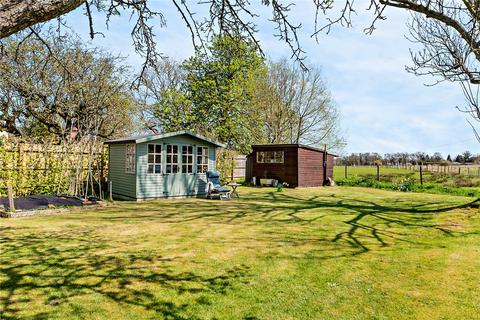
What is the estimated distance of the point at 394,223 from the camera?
7582mm

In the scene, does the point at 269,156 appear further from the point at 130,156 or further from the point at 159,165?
the point at 130,156

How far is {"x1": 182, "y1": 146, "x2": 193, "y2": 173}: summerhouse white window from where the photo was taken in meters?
12.5

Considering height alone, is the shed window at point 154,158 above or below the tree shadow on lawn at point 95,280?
above

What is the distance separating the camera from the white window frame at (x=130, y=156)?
1144 centimetres

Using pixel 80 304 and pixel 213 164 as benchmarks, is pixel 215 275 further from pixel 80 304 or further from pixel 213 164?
pixel 213 164

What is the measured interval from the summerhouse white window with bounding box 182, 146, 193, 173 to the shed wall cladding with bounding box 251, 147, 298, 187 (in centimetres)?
658

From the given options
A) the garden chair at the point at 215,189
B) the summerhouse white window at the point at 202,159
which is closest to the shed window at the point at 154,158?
the summerhouse white window at the point at 202,159

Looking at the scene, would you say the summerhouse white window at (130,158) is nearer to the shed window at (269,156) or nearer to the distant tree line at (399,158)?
the shed window at (269,156)

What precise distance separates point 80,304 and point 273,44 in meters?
3.52

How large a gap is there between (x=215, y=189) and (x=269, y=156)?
7175mm

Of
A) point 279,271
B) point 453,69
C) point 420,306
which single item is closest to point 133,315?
point 279,271

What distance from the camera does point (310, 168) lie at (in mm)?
18281

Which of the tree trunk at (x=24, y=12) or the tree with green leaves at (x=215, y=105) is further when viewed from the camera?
the tree with green leaves at (x=215, y=105)

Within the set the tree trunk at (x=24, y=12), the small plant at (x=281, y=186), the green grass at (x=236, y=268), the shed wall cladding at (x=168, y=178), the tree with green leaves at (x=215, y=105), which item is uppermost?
the tree with green leaves at (x=215, y=105)
